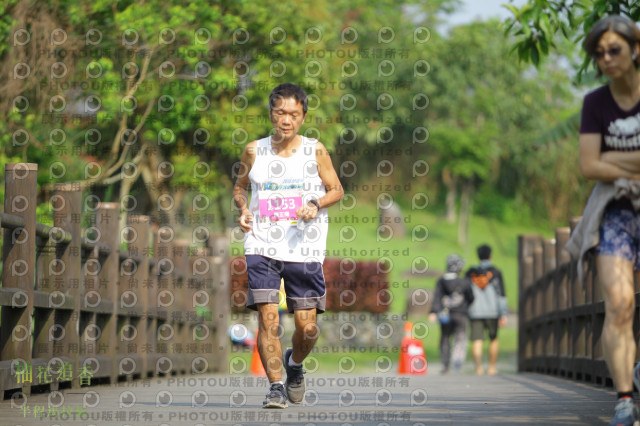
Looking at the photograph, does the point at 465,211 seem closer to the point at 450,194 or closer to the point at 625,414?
the point at 450,194

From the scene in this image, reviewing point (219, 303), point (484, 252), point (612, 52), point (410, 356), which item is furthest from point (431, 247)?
point (612, 52)

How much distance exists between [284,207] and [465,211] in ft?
164

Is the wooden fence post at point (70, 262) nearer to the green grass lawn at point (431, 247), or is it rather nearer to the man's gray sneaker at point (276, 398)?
the man's gray sneaker at point (276, 398)

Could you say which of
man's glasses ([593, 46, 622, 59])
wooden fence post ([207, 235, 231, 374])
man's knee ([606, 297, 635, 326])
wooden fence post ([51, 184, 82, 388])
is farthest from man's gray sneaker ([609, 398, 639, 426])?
wooden fence post ([207, 235, 231, 374])

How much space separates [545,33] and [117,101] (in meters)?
10.1

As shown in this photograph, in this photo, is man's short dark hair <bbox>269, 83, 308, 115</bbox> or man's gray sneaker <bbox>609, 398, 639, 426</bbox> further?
man's short dark hair <bbox>269, 83, 308, 115</bbox>

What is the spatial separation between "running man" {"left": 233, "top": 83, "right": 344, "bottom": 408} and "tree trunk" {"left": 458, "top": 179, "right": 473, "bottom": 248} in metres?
47.4

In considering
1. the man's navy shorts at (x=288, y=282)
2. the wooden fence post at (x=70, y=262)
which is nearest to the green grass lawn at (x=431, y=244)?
the wooden fence post at (x=70, y=262)

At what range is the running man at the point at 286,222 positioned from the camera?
6.85m

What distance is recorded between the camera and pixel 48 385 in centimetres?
813

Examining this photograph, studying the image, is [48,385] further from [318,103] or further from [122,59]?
[318,103]

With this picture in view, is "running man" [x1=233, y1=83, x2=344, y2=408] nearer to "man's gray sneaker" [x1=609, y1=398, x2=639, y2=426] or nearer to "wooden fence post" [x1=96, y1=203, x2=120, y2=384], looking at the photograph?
"man's gray sneaker" [x1=609, y1=398, x2=639, y2=426]

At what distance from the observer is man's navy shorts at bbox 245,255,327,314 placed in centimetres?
685

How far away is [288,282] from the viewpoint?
700 centimetres
